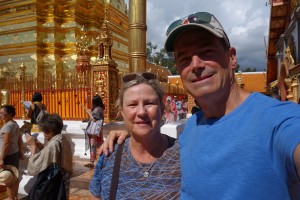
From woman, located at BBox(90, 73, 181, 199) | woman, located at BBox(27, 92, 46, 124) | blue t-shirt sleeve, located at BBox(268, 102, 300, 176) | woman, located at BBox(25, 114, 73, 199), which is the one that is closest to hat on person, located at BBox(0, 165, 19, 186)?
woman, located at BBox(25, 114, 73, 199)

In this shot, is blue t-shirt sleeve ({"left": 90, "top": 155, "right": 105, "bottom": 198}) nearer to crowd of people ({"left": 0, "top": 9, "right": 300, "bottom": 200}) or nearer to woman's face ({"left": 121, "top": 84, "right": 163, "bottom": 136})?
crowd of people ({"left": 0, "top": 9, "right": 300, "bottom": 200})

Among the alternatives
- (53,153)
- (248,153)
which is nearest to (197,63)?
(248,153)

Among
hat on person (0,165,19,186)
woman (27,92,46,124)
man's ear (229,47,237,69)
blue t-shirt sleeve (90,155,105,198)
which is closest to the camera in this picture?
man's ear (229,47,237,69)

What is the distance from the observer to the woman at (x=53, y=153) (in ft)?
9.20

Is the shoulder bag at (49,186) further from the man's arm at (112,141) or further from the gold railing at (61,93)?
the gold railing at (61,93)

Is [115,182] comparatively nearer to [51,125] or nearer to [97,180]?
[97,180]

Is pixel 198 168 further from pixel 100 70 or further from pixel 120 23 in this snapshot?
pixel 120 23

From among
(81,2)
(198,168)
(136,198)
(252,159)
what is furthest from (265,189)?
(81,2)

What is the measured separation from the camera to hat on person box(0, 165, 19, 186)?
412cm

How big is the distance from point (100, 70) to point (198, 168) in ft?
20.7

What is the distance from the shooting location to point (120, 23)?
15.0m

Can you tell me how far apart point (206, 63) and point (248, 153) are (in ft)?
1.31

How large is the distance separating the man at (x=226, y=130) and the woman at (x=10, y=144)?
155 inches

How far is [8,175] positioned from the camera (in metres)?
4.17
